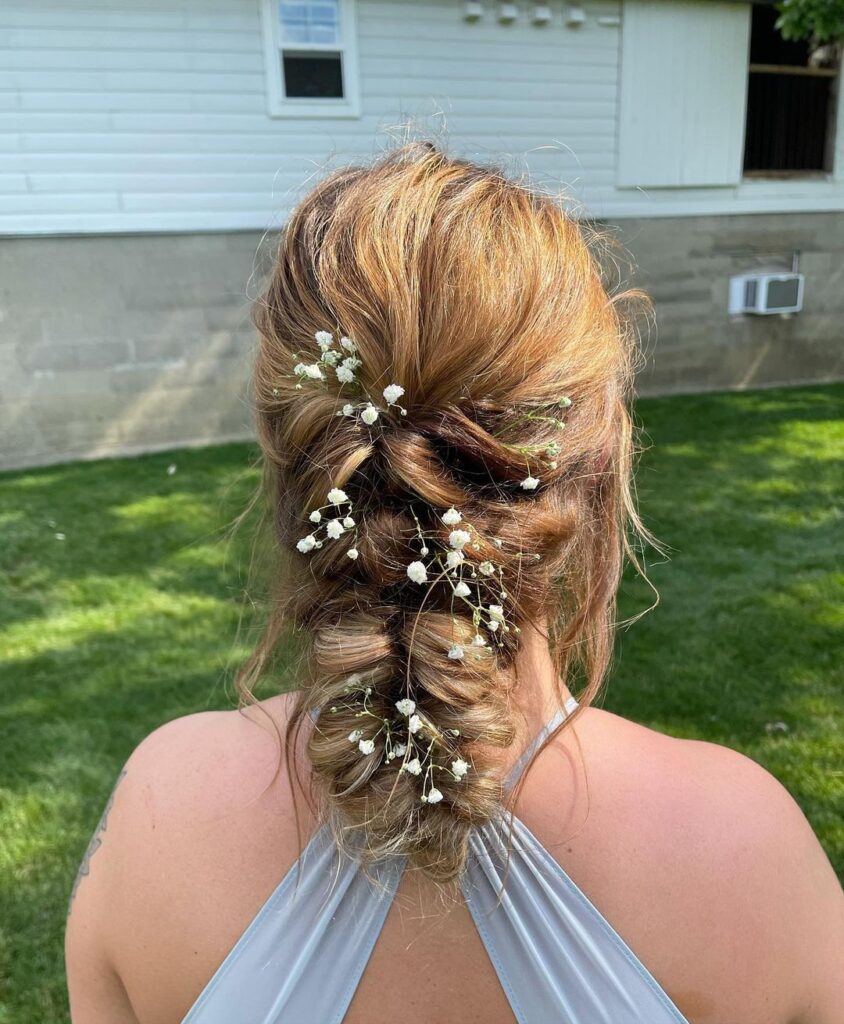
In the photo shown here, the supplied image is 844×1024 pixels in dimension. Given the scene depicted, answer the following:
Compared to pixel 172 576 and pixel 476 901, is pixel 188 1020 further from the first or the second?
pixel 172 576

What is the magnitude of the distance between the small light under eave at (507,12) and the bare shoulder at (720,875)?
7.84 m

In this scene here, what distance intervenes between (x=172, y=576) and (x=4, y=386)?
10.5 feet

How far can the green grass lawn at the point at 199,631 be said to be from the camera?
107 inches

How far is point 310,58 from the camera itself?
279 inches

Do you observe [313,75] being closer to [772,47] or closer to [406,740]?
[772,47]

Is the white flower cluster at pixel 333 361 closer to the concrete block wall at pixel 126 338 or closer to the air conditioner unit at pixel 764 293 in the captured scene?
the concrete block wall at pixel 126 338

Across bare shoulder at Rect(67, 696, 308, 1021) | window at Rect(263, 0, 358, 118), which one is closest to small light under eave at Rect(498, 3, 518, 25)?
window at Rect(263, 0, 358, 118)

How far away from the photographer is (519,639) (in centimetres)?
98

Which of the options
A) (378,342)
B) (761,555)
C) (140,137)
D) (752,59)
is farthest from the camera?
(752,59)

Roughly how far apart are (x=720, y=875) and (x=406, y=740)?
0.37 meters

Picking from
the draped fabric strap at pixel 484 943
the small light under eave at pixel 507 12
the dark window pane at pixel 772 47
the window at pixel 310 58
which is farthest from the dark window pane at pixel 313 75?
the draped fabric strap at pixel 484 943

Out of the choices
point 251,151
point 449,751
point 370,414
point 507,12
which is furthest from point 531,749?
point 507,12

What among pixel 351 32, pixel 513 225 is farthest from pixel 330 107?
pixel 513 225

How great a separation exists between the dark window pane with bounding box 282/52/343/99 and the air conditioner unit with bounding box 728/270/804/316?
170 inches
